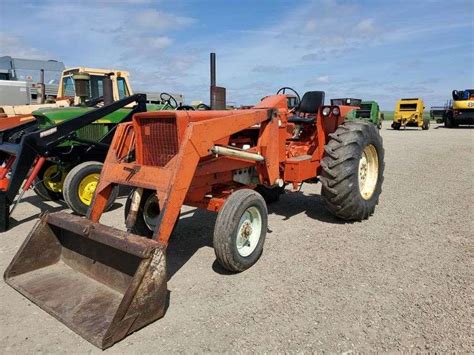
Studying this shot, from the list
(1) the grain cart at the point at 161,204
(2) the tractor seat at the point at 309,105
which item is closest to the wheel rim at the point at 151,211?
(1) the grain cart at the point at 161,204

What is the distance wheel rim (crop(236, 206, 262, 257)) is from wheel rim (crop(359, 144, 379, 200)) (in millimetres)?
2166

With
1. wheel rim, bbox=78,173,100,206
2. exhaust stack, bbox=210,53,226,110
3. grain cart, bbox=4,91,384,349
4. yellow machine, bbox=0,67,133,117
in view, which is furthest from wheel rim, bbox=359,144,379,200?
yellow machine, bbox=0,67,133,117

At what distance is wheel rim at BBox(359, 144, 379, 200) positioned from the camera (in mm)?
5668

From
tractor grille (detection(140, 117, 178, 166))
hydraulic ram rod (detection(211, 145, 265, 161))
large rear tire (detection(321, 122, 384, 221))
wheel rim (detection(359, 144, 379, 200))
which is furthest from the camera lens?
wheel rim (detection(359, 144, 379, 200))

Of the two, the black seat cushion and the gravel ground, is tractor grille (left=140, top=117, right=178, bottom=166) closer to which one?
the gravel ground

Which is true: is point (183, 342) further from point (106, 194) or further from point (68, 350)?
point (106, 194)

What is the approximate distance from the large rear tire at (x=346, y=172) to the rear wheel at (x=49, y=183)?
439 centimetres

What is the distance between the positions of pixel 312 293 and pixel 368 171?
2906 millimetres

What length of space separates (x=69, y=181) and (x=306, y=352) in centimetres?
438

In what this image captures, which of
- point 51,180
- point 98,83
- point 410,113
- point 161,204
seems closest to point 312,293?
point 161,204

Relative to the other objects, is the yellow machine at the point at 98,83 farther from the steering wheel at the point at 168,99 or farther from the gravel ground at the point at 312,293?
the gravel ground at the point at 312,293

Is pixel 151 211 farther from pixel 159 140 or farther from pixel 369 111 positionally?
pixel 369 111

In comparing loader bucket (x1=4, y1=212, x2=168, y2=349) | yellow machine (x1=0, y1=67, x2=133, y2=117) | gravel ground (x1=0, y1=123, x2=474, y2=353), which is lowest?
gravel ground (x1=0, y1=123, x2=474, y2=353)

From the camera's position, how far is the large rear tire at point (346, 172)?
493 cm
